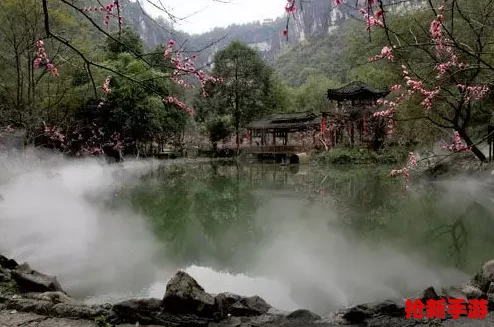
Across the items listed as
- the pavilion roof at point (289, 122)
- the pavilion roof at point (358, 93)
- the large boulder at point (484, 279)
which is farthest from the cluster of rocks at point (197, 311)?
the pavilion roof at point (289, 122)

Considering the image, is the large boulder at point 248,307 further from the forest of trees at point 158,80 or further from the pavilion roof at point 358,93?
the pavilion roof at point 358,93

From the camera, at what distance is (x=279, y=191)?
15.1m

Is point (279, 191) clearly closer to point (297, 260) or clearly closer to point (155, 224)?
point (155, 224)

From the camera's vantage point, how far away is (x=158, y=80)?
592 inches

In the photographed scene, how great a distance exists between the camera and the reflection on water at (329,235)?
5.63 metres

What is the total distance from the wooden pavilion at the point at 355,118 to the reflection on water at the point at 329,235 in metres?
11.7

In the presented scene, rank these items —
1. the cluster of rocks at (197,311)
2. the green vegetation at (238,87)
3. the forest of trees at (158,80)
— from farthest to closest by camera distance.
Answer: the green vegetation at (238,87) → the forest of trees at (158,80) → the cluster of rocks at (197,311)

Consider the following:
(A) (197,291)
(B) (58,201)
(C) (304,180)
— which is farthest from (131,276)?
(C) (304,180)

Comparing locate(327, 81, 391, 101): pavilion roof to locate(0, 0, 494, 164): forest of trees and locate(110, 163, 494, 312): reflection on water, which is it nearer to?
locate(0, 0, 494, 164): forest of trees

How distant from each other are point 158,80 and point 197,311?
41.5ft

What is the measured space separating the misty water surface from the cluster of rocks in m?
1.03

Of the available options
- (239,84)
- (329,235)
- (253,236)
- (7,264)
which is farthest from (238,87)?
(7,264)

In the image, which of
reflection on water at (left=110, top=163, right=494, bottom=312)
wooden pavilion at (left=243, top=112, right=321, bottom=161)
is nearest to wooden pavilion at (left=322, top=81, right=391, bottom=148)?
wooden pavilion at (left=243, top=112, right=321, bottom=161)

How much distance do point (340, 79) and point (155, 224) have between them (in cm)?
5255
